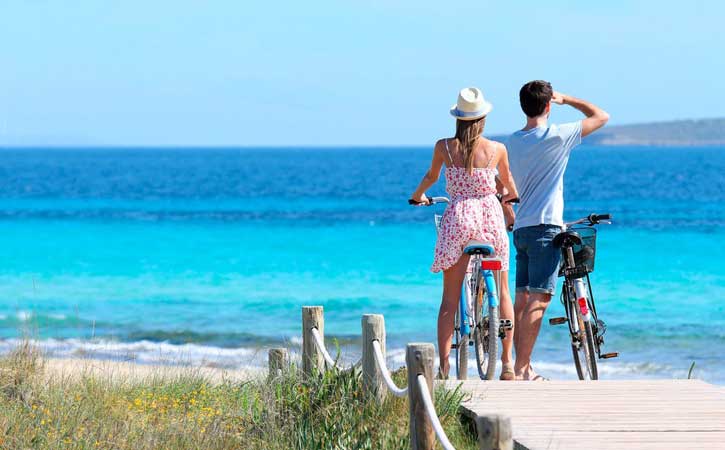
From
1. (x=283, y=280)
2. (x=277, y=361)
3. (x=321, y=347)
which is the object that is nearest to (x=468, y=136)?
(x=321, y=347)

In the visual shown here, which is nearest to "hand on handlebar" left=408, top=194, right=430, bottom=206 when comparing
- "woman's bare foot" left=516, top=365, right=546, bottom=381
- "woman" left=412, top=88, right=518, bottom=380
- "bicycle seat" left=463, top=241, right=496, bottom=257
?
"woman" left=412, top=88, right=518, bottom=380

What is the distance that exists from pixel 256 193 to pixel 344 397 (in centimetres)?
5465

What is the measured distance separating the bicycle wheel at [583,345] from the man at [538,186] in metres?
0.33

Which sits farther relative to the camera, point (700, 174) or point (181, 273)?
point (700, 174)

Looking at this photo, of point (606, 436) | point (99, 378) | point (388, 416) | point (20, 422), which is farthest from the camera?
point (99, 378)

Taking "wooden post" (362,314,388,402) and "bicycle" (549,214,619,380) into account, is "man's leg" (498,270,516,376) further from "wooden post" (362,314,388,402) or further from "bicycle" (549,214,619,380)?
"wooden post" (362,314,388,402)

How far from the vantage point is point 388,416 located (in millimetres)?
5805

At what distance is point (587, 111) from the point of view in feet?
22.6

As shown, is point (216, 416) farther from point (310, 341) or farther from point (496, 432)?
point (496, 432)

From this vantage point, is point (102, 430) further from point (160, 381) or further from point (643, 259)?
point (643, 259)

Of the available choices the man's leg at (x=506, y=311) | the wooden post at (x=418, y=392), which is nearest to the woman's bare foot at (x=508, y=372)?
the man's leg at (x=506, y=311)

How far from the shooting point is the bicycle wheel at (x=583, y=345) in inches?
282

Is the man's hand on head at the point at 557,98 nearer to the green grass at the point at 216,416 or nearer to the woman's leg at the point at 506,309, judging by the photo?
the woman's leg at the point at 506,309

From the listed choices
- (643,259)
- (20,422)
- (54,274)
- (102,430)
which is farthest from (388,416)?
(643,259)
